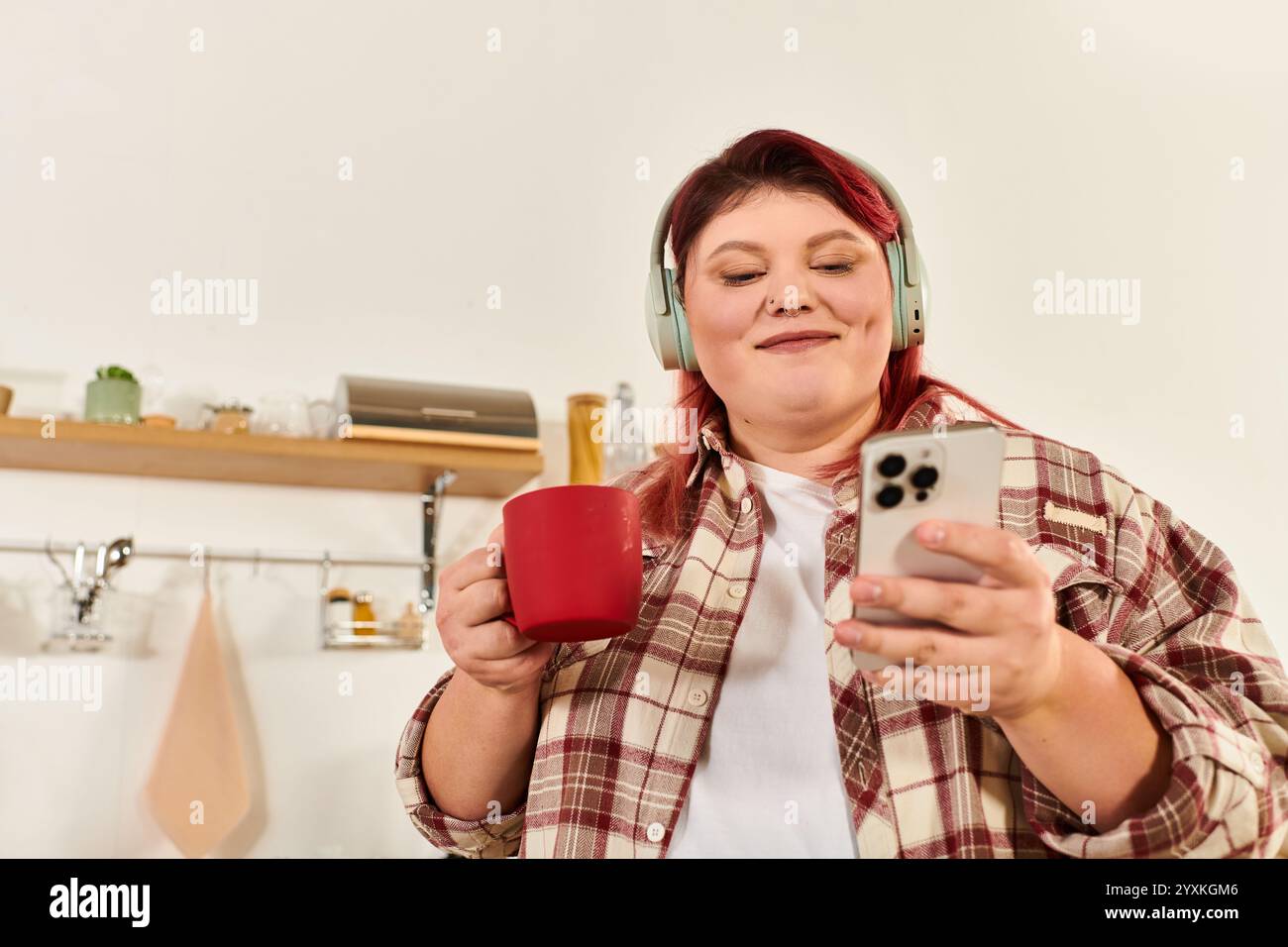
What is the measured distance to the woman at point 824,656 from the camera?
59cm

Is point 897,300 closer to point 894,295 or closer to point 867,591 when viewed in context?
point 894,295

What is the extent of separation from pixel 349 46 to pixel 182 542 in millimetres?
954

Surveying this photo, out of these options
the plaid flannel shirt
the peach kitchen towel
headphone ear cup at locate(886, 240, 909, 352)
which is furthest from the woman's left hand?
the peach kitchen towel

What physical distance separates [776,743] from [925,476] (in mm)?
288

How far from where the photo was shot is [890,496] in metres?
0.53

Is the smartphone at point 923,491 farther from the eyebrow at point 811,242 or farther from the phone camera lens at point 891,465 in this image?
the eyebrow at point 811,242

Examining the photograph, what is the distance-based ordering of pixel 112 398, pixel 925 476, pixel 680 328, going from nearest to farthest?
1. pixel 925 476
2. pixel 680 328
3. pixel 112 398

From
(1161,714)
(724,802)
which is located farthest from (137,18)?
(1161,714)

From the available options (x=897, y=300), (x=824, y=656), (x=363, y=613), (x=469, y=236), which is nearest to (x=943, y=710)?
(x=824, y=656)

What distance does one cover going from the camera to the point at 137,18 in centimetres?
197

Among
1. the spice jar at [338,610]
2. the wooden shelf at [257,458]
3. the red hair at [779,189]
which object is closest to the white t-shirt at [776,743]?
the red hair at [779,189]

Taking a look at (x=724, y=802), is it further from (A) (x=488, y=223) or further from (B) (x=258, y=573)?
(A) (x=488, y=223)

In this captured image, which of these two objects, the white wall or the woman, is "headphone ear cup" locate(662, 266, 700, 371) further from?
the white wall

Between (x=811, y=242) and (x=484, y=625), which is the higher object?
(x=811, y=242)
